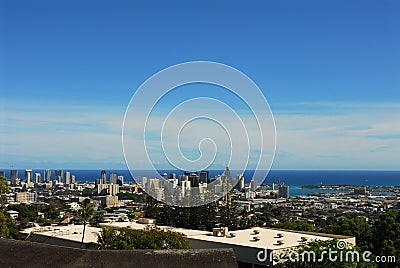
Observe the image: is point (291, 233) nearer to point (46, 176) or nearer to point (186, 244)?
point (186, 244)

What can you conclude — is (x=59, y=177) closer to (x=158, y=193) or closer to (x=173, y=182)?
(x=158, y=193)

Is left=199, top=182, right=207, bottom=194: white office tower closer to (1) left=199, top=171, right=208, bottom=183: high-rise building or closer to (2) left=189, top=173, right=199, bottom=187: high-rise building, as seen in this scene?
(1) left=199, top=171, right=208, bottom=183: high-rise building

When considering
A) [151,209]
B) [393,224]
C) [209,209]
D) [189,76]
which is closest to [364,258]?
[393,224]

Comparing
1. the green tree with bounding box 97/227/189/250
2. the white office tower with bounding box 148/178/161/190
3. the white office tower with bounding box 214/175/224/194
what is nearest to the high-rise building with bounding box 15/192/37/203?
the white office tower with bounding box 148/178/161/190

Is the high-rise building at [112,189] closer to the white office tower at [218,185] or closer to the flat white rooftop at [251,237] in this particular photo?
the white office tower at [218,185]

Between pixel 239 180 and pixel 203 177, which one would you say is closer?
pixel 239 180

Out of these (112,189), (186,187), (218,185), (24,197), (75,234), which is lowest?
(75,234)

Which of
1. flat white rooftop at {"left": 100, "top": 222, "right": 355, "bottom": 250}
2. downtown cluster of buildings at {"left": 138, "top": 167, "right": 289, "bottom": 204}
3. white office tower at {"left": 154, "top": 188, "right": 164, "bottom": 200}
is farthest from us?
white office tower at {"left": 154, "top": 188, "right": 164, "bottom": 200}

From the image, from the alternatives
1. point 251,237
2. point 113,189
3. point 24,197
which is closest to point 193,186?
point 251,237

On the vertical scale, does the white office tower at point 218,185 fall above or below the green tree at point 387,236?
above

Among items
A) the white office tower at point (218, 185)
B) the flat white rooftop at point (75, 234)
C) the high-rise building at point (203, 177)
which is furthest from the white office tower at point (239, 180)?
the flat white rooftop at point (75, 234)

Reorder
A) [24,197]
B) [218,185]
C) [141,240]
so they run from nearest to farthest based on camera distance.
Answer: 1. [141,240]
2. [218,185]
3. [24,197]
